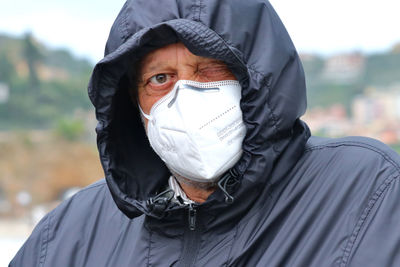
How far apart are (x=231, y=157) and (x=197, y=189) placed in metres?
0.19

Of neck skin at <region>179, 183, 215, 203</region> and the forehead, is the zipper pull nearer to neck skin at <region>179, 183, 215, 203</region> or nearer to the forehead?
neck skin at <region>179, 183, 215, 203</region>

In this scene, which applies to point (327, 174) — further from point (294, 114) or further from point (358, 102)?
point (358, 102)

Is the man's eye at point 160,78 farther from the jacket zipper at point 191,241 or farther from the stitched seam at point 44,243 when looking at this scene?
the stitched seam at point 44,243

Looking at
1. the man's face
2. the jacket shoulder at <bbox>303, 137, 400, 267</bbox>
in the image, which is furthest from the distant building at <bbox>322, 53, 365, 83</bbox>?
the jacket shoulder at <bbox>303, 137, 400, 267</bbox>

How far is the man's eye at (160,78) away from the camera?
1994mm

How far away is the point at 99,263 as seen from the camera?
2023mm

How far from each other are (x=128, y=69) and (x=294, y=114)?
0.59m

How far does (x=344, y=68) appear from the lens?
30.3 feet

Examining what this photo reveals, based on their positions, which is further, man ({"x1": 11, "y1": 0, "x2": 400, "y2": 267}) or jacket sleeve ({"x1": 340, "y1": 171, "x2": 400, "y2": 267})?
man ({"x1": 11, "y1": 0, "x2": 400, "y2": 267})

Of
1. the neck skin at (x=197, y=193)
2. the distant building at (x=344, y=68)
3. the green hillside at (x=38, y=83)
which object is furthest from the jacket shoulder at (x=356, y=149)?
the green hillside at (x=38, y=83)

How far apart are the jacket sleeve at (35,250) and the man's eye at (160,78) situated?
0.67 m

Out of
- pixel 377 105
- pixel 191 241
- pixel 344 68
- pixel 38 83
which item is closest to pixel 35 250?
pixel 191 241

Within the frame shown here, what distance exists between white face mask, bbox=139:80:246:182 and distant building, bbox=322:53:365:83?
6.38 metres

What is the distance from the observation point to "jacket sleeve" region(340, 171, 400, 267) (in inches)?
60.7
